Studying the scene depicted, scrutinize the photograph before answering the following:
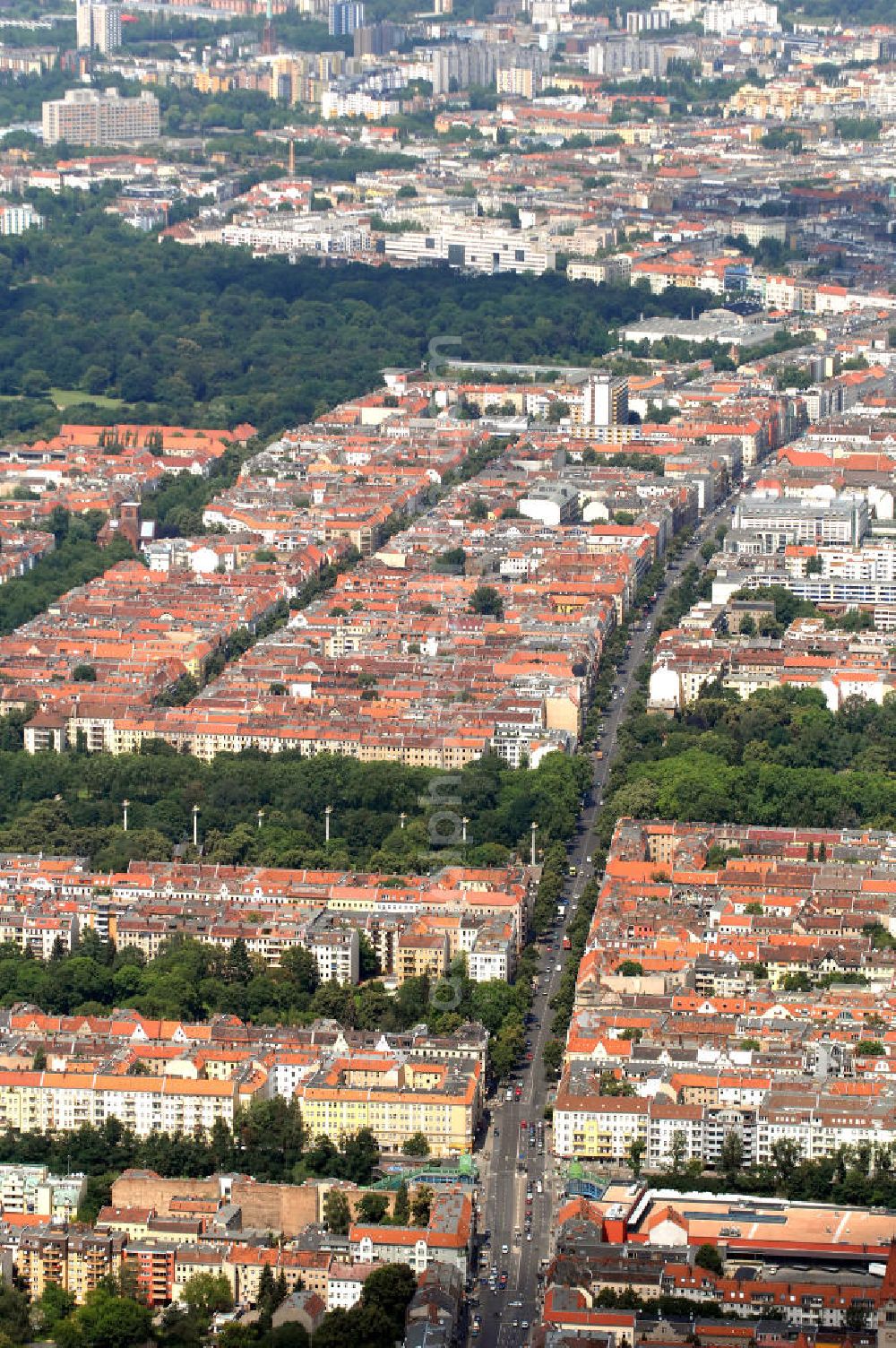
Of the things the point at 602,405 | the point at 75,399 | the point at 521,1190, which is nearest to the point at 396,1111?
the point at 521,1190

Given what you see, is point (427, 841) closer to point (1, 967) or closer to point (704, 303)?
point (1, 967)

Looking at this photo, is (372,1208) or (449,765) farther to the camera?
(449,765)

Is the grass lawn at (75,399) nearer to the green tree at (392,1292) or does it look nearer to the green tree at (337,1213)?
the green tree at (337,1213)

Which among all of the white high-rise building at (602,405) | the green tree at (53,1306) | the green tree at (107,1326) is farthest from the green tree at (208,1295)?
the white high-rise building at (602,405)

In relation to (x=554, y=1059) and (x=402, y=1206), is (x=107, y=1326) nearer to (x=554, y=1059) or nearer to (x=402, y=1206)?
(x=402, y=1206)

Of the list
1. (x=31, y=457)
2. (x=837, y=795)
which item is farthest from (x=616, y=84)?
(x=837, y=795)
